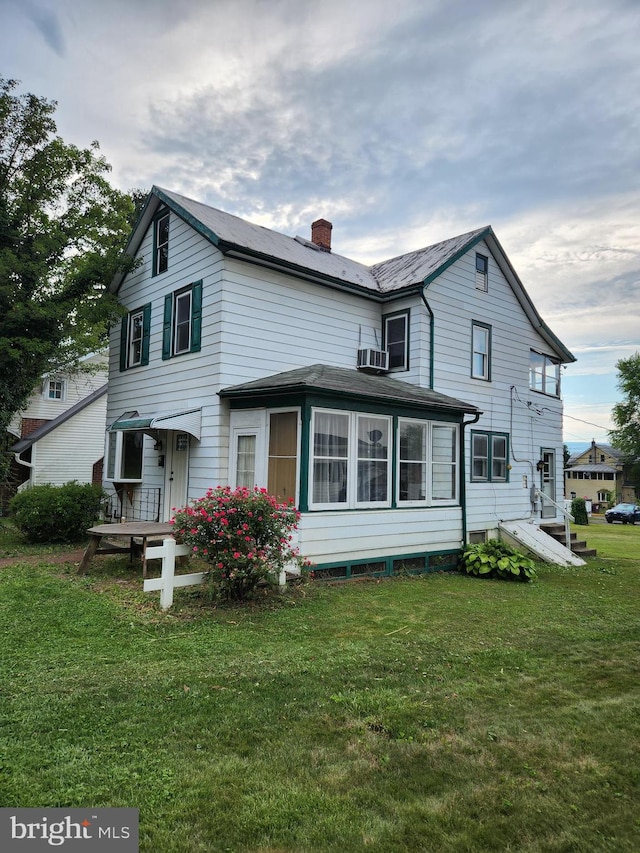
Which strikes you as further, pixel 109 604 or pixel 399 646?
pixel 109 604

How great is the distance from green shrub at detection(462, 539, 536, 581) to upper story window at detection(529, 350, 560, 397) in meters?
6.60

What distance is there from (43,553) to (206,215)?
8.20 m

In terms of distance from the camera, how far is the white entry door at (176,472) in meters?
11.6

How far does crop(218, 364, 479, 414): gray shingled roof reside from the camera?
919 cm

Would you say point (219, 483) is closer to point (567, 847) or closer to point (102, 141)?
point (567, 847)

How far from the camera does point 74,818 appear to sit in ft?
8.65

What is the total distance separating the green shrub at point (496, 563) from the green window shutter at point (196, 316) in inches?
290

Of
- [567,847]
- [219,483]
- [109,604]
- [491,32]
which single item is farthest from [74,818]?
[491,32]

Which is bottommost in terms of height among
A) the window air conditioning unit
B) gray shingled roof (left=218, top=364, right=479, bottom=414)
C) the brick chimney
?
gray shingled roof (left=218, top=364, right=479, bottom=414)

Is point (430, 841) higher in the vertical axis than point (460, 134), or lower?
lower

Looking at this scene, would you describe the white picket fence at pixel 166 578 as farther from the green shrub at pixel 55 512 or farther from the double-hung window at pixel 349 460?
the green shrub at pixel 55 512

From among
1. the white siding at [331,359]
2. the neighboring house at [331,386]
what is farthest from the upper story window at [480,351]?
the white siding at [331,359]

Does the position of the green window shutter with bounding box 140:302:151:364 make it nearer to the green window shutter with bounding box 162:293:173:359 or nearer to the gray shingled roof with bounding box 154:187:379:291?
the green window shutter with bounding box 162:293:173:359

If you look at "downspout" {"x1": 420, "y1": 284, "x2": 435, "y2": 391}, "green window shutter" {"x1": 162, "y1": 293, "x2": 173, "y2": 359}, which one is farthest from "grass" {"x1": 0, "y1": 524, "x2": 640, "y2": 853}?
"downspout" {"x1": 420, "y1": 284, "x2": 435, "y2": 391}
